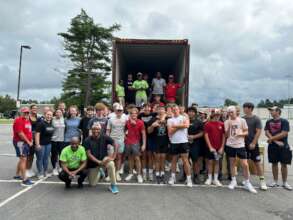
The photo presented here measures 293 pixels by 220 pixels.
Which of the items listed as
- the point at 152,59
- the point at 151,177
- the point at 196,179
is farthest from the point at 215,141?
the point at 152,59

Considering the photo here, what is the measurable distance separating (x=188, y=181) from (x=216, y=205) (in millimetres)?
1348

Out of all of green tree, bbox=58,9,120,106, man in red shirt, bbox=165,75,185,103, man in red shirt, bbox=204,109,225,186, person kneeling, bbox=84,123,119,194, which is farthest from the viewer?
green tree, bbox=58,9,120,106

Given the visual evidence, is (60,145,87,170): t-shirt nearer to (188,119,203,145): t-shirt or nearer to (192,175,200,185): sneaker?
(188,119,203,145): t-shirt

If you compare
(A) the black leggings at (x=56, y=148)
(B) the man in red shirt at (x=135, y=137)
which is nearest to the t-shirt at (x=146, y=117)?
(B) the man in red shirt at (x=135, y=137)

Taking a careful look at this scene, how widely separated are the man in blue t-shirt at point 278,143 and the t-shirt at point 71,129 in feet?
14.4

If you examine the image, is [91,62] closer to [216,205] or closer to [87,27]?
[87,27]

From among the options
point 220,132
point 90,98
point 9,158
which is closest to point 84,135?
point 220,132

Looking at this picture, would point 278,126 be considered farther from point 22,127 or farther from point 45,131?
point 22,127

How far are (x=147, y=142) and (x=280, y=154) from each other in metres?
2.89

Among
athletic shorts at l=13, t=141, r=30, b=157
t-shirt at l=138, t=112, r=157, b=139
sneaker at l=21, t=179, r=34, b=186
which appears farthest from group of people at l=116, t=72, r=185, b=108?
sneaker at l=21, t=179, r=34, b=186

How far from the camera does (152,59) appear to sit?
1029cm

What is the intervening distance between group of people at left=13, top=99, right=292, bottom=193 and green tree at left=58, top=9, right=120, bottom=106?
2408 centimetres

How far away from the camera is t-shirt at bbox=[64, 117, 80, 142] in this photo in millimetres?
7000

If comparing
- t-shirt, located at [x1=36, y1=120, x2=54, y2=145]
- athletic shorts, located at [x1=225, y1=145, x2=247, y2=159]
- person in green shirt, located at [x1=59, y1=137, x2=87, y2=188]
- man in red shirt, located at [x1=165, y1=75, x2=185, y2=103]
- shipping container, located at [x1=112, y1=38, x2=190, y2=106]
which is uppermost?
shipping container, located at [x1=112, y1=38, x2=190, y2=106]
